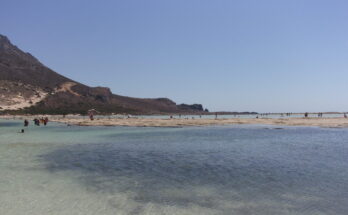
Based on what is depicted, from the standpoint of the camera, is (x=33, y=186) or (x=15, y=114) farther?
(x=15, y=114)

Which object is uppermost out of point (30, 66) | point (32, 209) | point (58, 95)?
point (30, 66)

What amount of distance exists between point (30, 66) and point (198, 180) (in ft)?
692

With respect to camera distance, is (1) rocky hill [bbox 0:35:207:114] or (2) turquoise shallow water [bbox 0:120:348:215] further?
(1) rocky hill [bbox 0:35:207:114]

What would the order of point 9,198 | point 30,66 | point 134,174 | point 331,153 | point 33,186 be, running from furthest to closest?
point 30,66
point 331,153
point 134,174
point 33,186
point 9,198

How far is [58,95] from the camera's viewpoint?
164 metres

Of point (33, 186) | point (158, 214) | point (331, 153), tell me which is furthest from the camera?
point (331, 153)

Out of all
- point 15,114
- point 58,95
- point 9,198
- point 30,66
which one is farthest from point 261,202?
point 30,66

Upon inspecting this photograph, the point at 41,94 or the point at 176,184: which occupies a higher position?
the point at 41,94

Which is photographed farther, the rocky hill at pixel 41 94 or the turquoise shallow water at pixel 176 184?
the rocky hill at pixel 41 94

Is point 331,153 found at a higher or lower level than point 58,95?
lower

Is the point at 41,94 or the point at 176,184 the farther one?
the point at 41,94

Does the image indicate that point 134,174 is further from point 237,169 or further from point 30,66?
point 30,66

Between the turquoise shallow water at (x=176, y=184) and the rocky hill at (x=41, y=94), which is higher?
the rocky hill at (x=41, y=94)

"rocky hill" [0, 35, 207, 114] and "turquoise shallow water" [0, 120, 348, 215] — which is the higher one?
"rocky hill" [0, 35, 207, 114]
